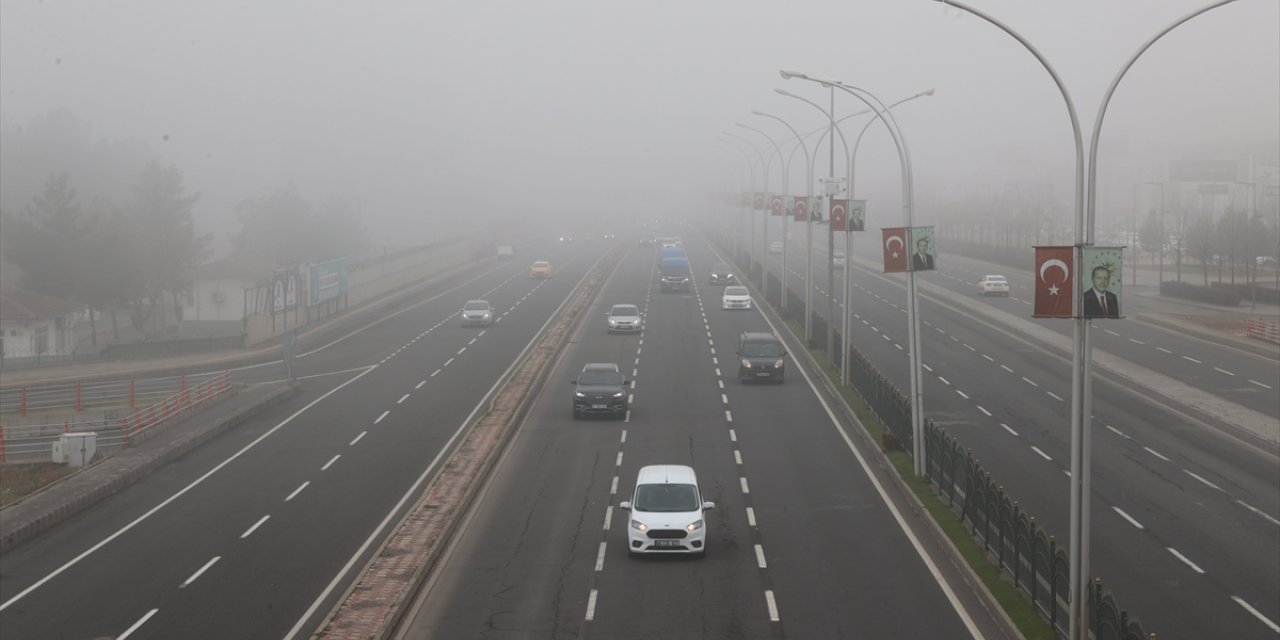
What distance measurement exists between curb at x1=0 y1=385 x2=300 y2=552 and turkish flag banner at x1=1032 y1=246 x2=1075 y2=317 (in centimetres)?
1942

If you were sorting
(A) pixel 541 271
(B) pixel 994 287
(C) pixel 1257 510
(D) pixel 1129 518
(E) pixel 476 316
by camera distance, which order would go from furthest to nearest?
(A) pixel 541 271
(B) pixel 994 287
(E) pixel 476 316
(C) pixel 1257 510
(D) pixel 1129 518

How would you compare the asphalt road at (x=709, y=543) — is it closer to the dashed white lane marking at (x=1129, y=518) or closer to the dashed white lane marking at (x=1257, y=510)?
the dashed white lane marking at (x=1129, y=518)

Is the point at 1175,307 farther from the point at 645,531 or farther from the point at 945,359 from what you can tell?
the point at 645,531

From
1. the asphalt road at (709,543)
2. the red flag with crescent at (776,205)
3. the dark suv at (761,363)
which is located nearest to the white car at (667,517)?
the asphalt road at (709,543)

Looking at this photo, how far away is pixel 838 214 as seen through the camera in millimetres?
42031

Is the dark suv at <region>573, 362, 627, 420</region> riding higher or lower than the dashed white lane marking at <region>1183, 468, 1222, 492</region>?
higher

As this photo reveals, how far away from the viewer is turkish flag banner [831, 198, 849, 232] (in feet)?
135

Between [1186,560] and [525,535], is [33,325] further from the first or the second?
[1186,560]

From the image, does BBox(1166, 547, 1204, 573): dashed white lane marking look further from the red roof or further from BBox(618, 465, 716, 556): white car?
the red roof

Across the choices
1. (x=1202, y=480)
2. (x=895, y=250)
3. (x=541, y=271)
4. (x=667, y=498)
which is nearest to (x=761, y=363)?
(x=895, y=250)

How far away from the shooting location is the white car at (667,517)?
72.8 ft

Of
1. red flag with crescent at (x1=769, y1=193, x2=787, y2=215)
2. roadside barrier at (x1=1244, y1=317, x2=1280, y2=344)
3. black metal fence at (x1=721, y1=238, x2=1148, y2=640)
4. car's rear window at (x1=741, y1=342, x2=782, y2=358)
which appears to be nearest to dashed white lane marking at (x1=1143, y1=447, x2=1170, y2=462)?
black metal fence at (x1=721, y1=238, x2=1148, y2=640)

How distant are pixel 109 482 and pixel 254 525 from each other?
5.99 metres

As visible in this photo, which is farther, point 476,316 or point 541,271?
point 541,271
